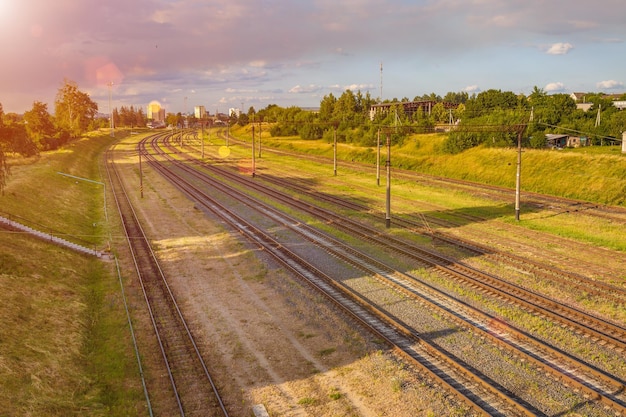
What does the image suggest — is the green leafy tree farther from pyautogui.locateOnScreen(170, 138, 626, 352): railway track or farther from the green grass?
pyautogui.locateOnScreen(170, 138, 626, 352): railway track

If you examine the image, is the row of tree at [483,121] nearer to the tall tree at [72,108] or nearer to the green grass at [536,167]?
the green grass at [536,167]

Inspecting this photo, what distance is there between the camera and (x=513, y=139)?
65562mm

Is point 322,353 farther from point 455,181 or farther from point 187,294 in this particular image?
point 455,181

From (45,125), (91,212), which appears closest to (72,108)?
(45,125)

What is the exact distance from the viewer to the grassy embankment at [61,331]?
1415 centimetres

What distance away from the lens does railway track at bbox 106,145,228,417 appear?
14016mm

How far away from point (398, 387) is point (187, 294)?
12.8 metres

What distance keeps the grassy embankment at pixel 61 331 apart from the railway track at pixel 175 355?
1076 mm

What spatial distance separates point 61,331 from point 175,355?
525cm

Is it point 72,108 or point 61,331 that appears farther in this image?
Answer: point 72,108

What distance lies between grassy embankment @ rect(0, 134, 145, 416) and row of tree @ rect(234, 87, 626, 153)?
22.5 metres

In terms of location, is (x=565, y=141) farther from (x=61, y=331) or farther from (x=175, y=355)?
(x=61, y=331)

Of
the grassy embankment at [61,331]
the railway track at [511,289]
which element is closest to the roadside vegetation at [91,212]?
the grassy embankment at [61,331]

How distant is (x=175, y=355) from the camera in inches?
677
